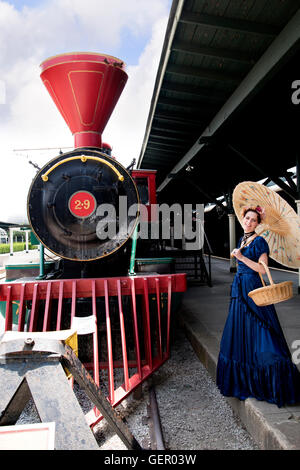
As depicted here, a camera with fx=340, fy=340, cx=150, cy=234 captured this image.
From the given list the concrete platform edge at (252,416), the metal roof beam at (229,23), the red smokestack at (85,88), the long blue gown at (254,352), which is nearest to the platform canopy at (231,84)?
the metal roof beam at (229,23)

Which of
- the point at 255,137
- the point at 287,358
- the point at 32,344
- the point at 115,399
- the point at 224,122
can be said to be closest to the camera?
the point at 32,344

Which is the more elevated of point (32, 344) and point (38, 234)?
point (38, 234)

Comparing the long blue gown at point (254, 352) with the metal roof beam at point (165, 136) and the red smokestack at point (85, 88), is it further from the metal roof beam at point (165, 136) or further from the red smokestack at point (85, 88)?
the metal roof beam at point (165, 136)

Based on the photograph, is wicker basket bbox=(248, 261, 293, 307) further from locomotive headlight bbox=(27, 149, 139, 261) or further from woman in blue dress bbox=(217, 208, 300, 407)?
locomotive headlight bbox=(27, 149, 139, 261)

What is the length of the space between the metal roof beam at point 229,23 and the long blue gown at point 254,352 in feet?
7.98

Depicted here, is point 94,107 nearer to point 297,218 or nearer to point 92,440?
point 297,218

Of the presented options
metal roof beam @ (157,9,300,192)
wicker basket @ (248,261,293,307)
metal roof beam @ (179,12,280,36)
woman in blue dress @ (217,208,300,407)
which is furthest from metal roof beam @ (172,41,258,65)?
wicker basket @ (248,261,293,307)

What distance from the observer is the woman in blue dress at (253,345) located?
2.27m

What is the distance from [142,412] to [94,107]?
2941 millimetres

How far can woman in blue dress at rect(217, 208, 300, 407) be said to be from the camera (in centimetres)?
227

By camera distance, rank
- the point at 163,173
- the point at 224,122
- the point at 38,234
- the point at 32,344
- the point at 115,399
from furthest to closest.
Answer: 1. the point at 163,173
2. the point at 224,122
3. the point at 38,234
4. the point at 115,399
5. the point at 32,344

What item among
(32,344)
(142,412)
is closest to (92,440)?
(32,344)

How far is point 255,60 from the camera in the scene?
4.02m

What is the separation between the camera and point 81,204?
333 centimetres
